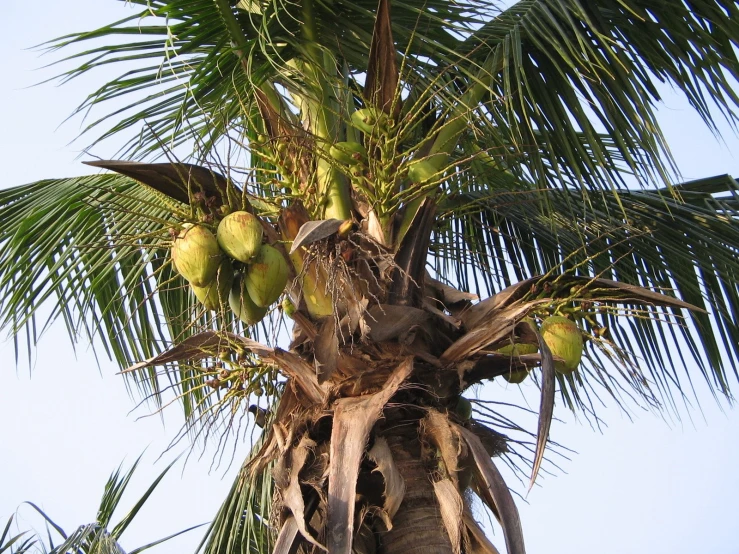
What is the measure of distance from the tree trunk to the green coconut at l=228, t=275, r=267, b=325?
55 centimetres

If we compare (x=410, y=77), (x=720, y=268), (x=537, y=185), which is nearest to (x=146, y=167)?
(x=410, y=77)

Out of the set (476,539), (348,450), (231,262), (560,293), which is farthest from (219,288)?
(560,293)

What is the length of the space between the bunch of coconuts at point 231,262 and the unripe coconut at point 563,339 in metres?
0.85

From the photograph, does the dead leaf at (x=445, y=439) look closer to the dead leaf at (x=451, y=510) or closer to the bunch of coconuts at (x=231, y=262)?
the dead leaf at (x=451, y=510)

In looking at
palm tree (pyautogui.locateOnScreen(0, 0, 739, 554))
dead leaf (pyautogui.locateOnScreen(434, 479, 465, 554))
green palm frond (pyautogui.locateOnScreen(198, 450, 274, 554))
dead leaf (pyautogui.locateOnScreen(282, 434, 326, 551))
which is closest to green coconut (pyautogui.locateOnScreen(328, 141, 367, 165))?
palm tree (pyautogui.locateOnScreen(0, 0, 739, 554))

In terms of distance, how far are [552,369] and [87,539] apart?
2.97 meters

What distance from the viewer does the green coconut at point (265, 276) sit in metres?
2.27

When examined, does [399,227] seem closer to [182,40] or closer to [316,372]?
[316,372]

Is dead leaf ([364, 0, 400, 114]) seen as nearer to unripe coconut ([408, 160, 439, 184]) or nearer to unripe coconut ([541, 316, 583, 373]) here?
unripe coconut ([408, 160, 439, 184])

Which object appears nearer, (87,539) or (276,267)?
(276,267)

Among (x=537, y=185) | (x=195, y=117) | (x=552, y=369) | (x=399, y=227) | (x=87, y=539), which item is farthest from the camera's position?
(x=87, y=539)

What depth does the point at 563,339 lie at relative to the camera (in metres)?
2.70

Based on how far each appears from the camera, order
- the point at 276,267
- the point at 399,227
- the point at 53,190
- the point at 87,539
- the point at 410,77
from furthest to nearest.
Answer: the point at 87,539 < the point at 53,190 < the point at 410,77 < the point at 399,227 < the point at 276,267

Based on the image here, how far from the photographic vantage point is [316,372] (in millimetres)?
2592
